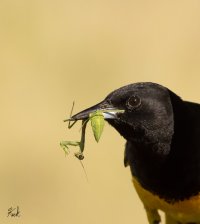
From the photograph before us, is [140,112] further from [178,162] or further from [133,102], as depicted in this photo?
[178,162]

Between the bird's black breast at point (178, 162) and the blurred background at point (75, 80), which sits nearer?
the bird's black breast at point (178, 162)

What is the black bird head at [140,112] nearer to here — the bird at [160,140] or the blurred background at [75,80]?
the bird at [160,140]

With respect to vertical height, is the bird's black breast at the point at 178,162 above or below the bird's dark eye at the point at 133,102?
below


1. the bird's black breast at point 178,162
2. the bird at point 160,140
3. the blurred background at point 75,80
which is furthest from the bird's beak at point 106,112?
the blurred background at point 75,80

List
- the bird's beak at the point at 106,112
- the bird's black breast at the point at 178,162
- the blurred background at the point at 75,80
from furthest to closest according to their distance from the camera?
the blurred background at the point at 75,80, the bird's black breast at the point at 178,162, the bird's beak at the point at 106,112

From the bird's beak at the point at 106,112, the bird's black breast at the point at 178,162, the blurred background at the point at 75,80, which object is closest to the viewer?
the bird's beak at the point at 106,112

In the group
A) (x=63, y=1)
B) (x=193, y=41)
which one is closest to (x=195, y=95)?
(x=193, y=41)

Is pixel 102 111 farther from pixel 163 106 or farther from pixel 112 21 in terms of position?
pixel 112 21

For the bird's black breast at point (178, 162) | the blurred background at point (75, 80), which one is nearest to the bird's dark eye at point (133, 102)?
the bird's black breast at point (178, 162)
